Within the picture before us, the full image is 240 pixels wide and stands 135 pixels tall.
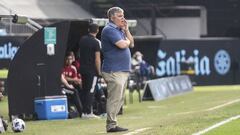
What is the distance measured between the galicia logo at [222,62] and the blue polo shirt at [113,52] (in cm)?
2552

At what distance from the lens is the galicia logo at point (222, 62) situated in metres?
37.3

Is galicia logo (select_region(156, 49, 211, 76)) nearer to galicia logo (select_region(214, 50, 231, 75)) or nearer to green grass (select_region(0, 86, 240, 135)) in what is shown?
galicia logo (select_region(214, 50, 231, 75))

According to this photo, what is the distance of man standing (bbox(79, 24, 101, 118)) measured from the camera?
51.9 ft

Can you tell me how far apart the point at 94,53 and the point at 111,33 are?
151 inches

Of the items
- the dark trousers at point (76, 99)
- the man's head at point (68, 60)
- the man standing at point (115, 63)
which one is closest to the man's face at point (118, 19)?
the man standing at point (115, 63)

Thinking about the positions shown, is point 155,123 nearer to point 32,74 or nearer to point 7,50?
point 32,74

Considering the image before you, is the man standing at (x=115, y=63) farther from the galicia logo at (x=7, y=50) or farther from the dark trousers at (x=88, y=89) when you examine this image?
the galicia logo at (x=7, y=50)

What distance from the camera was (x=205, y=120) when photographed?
13.8 meters

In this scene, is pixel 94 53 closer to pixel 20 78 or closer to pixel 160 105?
pixel 20 78

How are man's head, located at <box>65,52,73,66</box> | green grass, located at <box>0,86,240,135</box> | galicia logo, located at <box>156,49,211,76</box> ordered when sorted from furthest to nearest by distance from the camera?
galicia logo, located at <box>156,49,211,76</box>, man's head, located at <box>65,52,73,66</box>, green grass, located at <box>0,86,240,135</box>

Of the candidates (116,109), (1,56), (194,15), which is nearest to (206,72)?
(194,15)

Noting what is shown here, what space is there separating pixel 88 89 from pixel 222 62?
72.7 feet

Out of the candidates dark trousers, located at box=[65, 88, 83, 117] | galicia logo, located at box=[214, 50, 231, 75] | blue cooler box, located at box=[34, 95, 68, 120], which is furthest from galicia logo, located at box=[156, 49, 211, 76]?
blue cooler box, located at box=[34, 95, 68, 120]

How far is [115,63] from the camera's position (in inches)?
475
